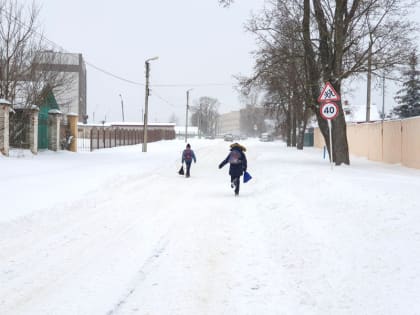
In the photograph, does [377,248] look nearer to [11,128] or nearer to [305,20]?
[305,20]

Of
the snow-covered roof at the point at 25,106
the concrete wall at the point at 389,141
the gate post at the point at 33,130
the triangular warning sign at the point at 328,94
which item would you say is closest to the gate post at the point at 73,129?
the snow-covered roof at the point at 25,106

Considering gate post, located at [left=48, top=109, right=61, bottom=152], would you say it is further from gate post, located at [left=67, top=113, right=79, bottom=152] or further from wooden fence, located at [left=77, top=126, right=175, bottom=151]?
wooden fence, located at [left=77, top=126, right=175, bottom=151]

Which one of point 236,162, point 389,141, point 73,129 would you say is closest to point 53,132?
point 73,129

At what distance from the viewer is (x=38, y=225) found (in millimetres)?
9047

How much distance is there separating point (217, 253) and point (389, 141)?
65.1 ft

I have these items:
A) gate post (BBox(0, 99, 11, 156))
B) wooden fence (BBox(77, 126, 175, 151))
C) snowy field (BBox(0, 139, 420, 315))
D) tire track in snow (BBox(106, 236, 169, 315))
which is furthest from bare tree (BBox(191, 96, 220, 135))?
tire track in snow (BBox(106, 236, 169, 315))

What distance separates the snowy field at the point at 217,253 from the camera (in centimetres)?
490

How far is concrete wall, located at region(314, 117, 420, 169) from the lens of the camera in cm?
2088

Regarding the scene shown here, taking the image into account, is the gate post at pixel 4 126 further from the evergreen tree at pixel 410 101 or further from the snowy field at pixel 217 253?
the evergreen tree at pixel 410 101

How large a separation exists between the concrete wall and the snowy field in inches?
393

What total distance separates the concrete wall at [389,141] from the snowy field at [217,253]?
9.99m

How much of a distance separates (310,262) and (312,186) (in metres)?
6.46

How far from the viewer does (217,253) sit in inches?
271

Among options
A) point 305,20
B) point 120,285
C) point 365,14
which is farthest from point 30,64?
point 120,285
